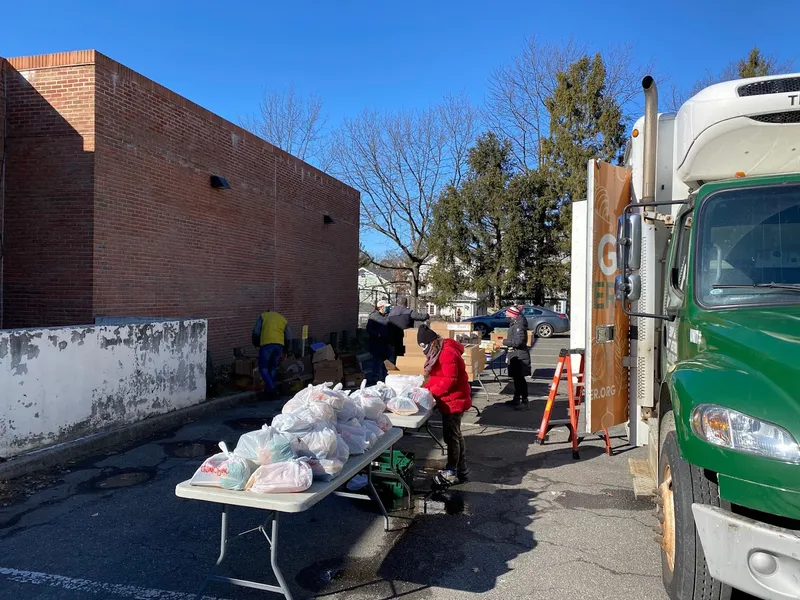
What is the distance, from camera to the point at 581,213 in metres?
6.33

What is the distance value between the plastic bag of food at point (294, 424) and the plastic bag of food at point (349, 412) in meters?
0.57

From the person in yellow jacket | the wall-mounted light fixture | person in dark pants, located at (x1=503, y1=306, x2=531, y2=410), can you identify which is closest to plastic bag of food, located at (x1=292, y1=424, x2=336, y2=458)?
person in dark pants, located at (x1=503, y1=306, x2=531, y2=410)

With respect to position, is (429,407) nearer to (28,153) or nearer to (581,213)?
(581,213)

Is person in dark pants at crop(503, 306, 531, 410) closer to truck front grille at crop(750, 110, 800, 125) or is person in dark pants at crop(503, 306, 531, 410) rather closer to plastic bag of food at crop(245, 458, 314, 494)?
truck front grille at crop(750, 110, 800, 125)

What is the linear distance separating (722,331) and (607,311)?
2017 millimetres

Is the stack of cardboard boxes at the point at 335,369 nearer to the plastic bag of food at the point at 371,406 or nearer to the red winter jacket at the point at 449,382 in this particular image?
the red winter jacket at the point at 449,382

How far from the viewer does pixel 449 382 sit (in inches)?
231

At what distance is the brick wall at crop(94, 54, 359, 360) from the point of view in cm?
986

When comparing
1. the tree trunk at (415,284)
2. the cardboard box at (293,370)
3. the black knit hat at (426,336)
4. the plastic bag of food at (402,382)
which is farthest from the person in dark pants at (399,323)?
the tree trunk at (415,284)

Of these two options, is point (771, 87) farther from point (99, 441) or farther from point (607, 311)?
point (99, 441)

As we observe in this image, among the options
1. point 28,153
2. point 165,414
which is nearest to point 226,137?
point 28,153

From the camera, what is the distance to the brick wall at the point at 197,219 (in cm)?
986

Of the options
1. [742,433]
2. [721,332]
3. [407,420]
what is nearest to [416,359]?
[407,420]

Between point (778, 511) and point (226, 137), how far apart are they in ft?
41.5
